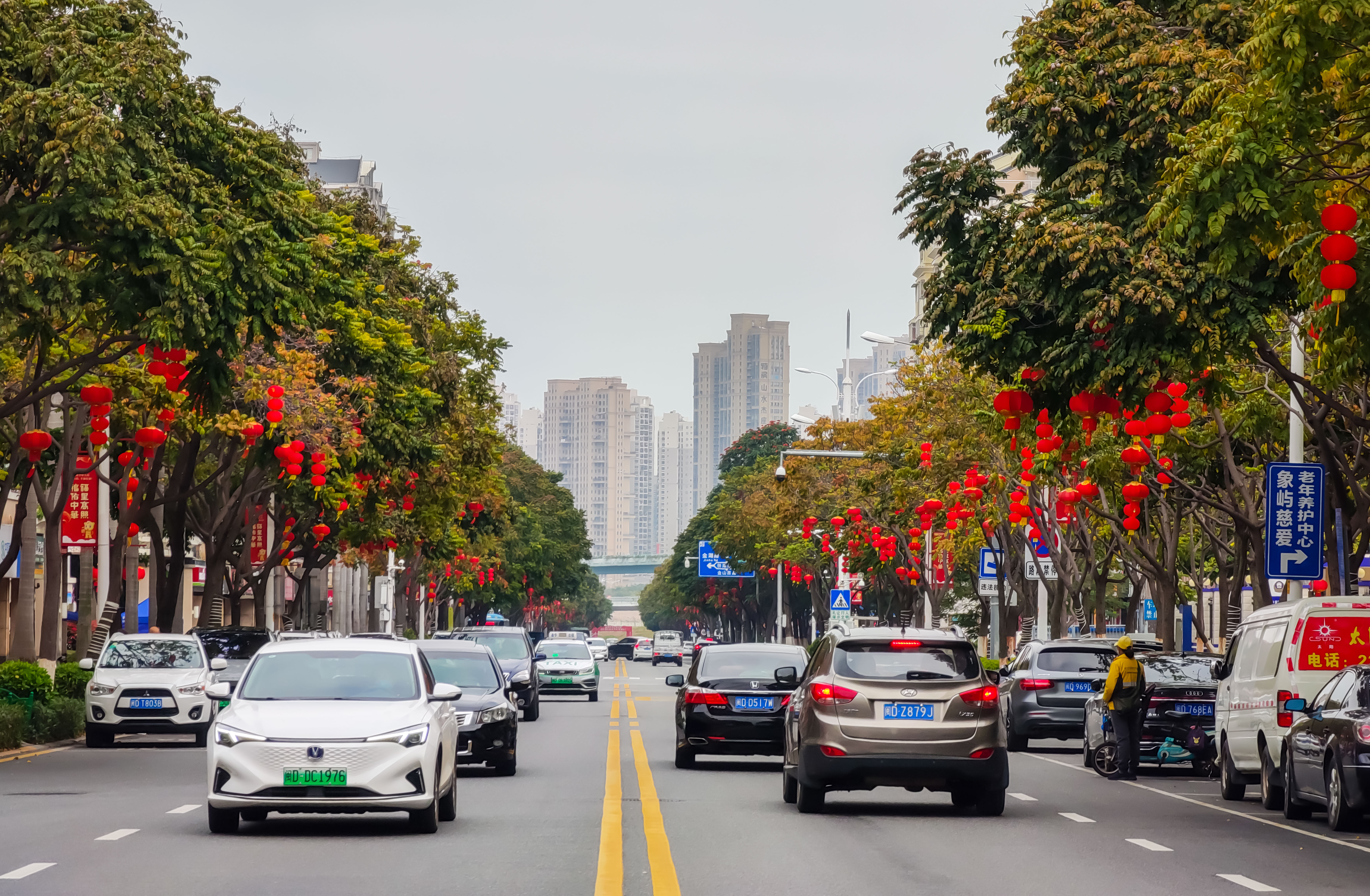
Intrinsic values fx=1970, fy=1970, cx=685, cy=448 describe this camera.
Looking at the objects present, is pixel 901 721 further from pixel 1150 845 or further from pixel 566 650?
pixel 566 650

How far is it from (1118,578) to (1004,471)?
3187 centimetres

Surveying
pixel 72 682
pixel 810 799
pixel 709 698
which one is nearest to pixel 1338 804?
pixel 810 799

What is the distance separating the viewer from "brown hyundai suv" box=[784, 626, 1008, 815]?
1614 centimetres

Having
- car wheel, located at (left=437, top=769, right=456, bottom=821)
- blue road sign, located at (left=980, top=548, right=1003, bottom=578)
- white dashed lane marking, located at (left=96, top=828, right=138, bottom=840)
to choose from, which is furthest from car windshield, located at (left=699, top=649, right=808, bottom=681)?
blue road sign, located at (left=980, top=548, right=1003, bottom=578)

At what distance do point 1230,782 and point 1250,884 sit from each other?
7.99 m

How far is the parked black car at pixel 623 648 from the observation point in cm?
12138

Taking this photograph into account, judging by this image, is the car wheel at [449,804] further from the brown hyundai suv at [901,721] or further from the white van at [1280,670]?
the white van at [1280,670]

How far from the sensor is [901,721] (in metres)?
16.2

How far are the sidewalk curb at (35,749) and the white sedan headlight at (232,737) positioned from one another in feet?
34.5

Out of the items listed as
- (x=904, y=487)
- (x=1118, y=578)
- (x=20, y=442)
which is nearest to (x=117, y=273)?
Result: (x=20, y=442)

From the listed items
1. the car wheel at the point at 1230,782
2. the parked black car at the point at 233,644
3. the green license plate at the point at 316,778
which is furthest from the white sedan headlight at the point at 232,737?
the parked black car at the point at 233,644

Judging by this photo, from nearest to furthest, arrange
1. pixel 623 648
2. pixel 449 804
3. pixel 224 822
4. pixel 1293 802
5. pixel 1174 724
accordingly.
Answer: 1. pixel 224 822
2. pixel 449 804
3. pixel 1293 802
4. pixel 1174 724
5. pixel 623 648

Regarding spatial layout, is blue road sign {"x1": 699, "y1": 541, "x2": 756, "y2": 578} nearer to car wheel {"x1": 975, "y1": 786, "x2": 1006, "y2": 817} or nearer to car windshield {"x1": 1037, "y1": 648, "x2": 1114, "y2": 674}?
car windshield {"x1": 1037, "y1": 648, "x2": 1114, "y2": 674}

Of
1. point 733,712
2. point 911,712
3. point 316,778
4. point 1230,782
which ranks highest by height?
point 911,712
